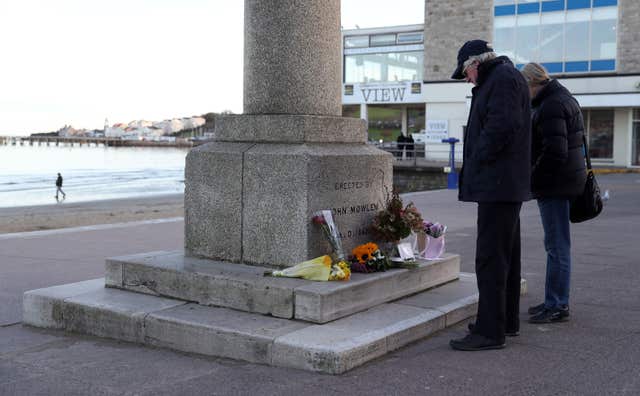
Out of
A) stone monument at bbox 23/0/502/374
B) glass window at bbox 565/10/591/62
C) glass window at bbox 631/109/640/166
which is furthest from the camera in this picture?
glass window at bbox 565/10/591/62

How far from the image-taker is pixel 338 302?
5.07 meters

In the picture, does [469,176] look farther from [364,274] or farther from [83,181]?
[83,181]

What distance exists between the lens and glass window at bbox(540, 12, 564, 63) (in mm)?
39406

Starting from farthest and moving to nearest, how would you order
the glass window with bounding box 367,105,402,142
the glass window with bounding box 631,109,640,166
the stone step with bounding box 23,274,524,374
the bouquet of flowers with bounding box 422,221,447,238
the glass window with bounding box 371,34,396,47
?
the glass window with bounding box 367,105,402,142, the glass window with bounding box 371,34,396,47, the glass window with bounding box 631,109,640,166, the bouquet of flowers with bounding box 422,221,447,238, the stone step with bounding box 23,274,524,374

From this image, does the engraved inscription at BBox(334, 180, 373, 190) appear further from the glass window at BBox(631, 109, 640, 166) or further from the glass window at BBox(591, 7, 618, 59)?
the glass window at BBox(591, 7, 618, 59)

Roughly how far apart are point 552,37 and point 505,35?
290 centimetres

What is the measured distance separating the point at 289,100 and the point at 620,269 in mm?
4276

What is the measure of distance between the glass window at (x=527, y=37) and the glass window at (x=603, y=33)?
305cm

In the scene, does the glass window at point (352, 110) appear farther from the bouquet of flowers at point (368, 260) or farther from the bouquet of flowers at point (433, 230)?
the bouquet of flowers at point (368, 260)

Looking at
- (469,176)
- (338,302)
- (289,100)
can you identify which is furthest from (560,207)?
(289,100)

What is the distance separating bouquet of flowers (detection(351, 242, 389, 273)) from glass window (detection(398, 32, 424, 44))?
4189 cm

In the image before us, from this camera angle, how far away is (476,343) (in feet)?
15.5

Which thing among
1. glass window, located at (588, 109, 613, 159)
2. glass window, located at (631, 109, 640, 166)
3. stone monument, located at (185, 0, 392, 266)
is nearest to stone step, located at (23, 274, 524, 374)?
stone monument, located at (185, 0, 392, 266)

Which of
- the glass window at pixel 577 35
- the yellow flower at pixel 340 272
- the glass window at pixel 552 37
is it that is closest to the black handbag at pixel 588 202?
the yellow flower at pixel 340 272
